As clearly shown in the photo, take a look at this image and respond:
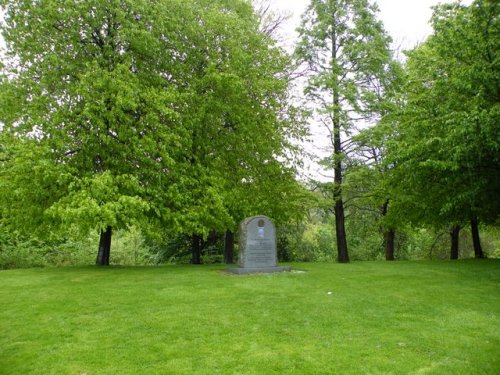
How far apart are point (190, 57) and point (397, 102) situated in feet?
36.3

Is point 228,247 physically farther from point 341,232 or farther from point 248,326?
point 248,326

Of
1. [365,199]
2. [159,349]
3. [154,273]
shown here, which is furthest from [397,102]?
[159,349]

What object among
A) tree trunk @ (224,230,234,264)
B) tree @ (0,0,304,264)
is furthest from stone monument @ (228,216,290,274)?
tree trunk @ (224,230,234,264)

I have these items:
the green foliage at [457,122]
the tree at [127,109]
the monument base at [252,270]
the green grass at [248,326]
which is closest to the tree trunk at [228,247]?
the tree at [127,109]

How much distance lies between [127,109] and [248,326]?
1030 cm

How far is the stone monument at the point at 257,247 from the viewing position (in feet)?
49.3

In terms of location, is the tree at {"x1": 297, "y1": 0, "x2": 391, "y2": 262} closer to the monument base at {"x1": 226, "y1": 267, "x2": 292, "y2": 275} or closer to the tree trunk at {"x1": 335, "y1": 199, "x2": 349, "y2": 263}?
the tree trunk at {"x1": 335, "y1": 199, "x2": 349, "y2": 263}

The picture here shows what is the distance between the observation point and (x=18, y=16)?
15.4m

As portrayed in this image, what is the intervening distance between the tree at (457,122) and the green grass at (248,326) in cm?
421

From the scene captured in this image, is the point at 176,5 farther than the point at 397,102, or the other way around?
the point at 397,102

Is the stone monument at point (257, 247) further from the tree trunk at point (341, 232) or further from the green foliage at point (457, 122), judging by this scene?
the tree trunk at point (341, 232)

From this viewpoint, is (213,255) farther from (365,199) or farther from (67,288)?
(67,288)

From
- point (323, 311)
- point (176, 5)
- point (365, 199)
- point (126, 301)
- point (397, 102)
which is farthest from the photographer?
point (365, 199)

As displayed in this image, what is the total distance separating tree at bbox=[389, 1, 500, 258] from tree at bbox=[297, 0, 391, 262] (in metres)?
2.50
